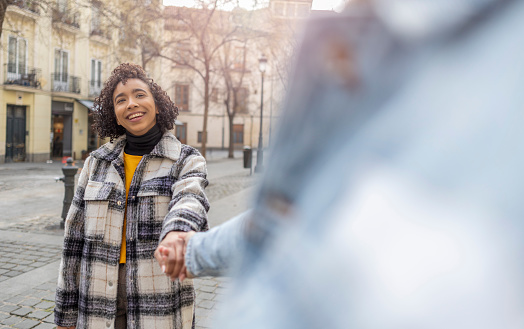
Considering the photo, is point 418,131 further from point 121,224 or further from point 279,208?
point 121,224

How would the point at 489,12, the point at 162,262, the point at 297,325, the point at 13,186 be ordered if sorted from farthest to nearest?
the point at 13,186, the point at 162,262, the point at 297,325, the point at 489,12

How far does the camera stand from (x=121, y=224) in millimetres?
2088

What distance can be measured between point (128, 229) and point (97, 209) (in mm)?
Result: 185

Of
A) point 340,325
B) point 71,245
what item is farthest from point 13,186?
point 340,325

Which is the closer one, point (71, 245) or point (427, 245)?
point (427, 245)

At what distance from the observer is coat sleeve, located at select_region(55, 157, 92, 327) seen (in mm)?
2160

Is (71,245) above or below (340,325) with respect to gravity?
below

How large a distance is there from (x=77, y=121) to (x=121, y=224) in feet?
92.7

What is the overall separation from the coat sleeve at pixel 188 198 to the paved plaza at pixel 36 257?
0.22 m

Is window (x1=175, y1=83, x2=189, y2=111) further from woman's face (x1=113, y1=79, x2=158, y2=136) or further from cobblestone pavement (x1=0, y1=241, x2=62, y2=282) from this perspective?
woman's face (x1=113, y1=79, x2=158, y2=136)

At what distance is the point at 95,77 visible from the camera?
2931cm

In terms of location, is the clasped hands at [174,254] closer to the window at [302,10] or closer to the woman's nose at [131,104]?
the window at [302,10]

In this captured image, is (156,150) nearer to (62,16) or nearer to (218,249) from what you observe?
(218,249)

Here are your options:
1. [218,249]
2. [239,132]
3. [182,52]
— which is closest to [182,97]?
[239,132]
